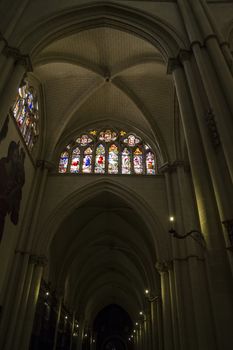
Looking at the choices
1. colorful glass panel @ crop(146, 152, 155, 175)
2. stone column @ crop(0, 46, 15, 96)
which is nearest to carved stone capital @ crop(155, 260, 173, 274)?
colorful glass panel @ crop(146, 152, 155, 175)

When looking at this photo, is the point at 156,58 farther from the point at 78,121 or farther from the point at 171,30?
the point at 78,121

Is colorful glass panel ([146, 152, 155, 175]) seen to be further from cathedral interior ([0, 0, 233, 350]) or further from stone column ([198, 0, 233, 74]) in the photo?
stone column ([198, 0, 233, 74])

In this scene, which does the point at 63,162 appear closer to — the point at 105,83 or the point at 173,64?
the point at 105,83

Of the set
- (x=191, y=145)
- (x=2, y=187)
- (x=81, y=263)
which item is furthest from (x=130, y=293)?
(x=191, y=145)

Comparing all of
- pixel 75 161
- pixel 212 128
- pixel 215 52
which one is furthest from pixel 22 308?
pixel 215 52

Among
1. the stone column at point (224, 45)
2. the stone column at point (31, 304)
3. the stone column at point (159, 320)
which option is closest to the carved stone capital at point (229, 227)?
the stone column at point (224, 45)

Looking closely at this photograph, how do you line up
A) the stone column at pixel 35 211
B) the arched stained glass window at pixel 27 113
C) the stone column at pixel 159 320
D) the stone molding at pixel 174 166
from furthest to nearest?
the stone column at pixel 159 320
the stone molding at pixel 174 166
the arched stained glass window at pixel 27 113
the stone column at pixel 35 211

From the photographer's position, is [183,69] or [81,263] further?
[81,263]

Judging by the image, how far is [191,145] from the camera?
21.2 feet

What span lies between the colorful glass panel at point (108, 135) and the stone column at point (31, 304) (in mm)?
7365

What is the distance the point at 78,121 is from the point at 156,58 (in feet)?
18.9

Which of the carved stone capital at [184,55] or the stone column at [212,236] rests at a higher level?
the carved stone capital at [184,55]

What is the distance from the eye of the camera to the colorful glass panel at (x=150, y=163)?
14.0 metres

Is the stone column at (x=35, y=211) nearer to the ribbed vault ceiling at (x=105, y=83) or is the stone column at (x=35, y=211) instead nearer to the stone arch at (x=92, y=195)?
the stone arch at (x=92, y=195)
